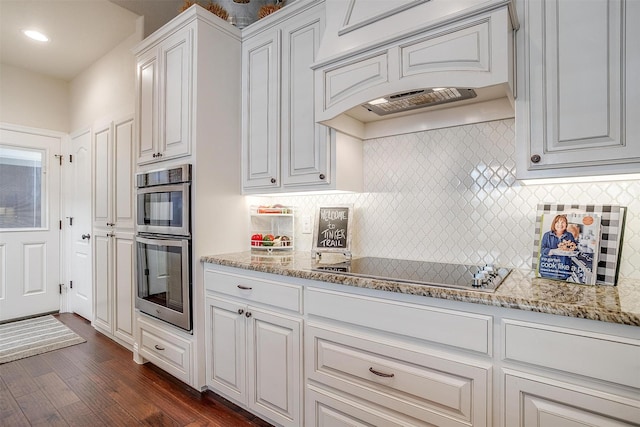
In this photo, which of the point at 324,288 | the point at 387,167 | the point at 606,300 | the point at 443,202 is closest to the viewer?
the point at 606,300

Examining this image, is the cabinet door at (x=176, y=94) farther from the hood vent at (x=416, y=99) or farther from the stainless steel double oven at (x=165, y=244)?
the hood vent at (x=416, y=99)

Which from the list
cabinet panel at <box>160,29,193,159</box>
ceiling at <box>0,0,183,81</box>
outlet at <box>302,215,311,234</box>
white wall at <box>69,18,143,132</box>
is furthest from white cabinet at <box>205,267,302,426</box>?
ceiling at <box>0,0,183,81</box>

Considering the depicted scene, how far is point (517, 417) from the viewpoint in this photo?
3.66 feet

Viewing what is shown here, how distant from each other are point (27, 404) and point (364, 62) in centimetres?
290

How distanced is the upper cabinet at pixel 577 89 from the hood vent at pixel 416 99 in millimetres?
291

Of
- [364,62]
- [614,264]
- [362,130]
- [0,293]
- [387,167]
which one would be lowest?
[0,293]

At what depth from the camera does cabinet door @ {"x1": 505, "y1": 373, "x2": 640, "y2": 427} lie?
0.97m

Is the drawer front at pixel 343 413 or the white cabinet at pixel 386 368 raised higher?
the white cabinet at pixel 386 368

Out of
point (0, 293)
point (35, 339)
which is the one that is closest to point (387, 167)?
point (35, 339)

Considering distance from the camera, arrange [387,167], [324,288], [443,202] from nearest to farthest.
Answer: [324,288] → [443,202] → [387,167]

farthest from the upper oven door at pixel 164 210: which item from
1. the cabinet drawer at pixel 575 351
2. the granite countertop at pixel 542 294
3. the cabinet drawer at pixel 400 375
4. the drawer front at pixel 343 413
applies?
the cabinet drawer at pixel 575 351

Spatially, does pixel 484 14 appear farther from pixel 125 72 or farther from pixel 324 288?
pixel 125 72

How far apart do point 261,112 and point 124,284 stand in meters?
2.03

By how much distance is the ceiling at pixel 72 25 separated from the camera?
2.78 meters
